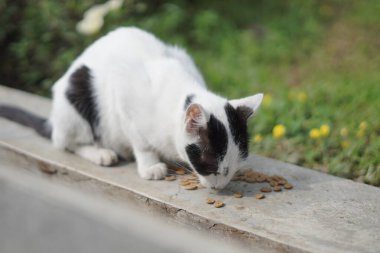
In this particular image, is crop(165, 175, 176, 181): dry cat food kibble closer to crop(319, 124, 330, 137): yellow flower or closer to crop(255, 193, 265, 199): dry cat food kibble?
crop(255, 193, 265, 199): dry cat food kibble

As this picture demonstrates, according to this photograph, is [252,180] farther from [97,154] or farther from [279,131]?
[97,154]

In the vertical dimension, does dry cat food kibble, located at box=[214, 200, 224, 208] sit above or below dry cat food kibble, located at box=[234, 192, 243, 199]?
below

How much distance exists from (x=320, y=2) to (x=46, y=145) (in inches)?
161

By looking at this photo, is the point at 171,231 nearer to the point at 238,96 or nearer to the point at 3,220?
the point at 3,220

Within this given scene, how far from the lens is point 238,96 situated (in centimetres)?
469

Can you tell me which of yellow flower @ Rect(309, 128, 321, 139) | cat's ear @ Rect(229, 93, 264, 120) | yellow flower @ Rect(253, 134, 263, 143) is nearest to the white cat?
cat's ear @ Rect(229, 93, 264, 120)

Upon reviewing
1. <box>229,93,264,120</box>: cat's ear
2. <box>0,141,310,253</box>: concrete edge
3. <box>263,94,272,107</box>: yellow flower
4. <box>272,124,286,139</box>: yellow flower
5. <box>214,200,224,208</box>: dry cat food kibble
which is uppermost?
<box>229,93,264,120</box>: cat's ear

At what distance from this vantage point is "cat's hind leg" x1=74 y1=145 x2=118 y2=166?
351 cm

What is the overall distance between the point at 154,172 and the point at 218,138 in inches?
25.3

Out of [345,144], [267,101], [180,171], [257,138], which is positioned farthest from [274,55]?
[180,171]

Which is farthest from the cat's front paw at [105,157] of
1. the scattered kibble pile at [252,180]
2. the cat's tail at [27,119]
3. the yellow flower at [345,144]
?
the yellow flower at [345,144]

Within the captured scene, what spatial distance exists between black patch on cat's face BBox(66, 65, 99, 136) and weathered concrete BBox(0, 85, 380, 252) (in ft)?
1.02

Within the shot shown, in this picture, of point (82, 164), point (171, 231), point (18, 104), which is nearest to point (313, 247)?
point (171, 231)

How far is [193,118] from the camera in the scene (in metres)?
2.82
